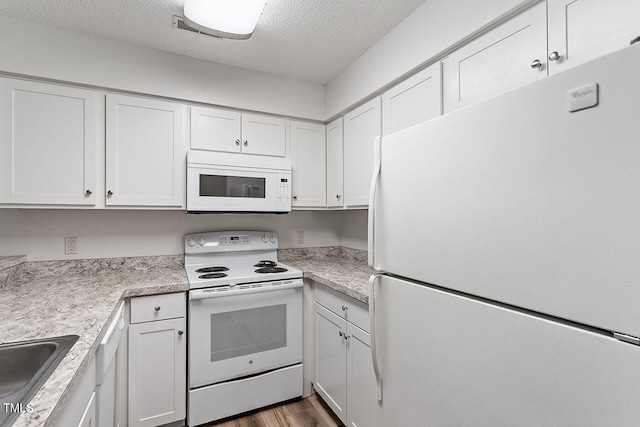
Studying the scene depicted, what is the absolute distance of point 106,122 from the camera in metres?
2.03

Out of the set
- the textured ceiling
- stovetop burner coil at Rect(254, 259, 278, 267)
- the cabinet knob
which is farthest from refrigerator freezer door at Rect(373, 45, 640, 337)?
stovetop burner coil at Rect(254, 259, 278, 267)

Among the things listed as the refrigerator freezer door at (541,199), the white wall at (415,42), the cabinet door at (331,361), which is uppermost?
the white wall at (415,42)

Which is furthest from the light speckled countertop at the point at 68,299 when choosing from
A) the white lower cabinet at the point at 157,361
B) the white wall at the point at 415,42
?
the white wall at the point at 415,42

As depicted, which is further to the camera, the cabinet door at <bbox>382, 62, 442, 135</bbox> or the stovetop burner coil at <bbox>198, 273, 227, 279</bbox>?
the stovetop burner coil at <bbox>198, 273, 227, 279</bbox>

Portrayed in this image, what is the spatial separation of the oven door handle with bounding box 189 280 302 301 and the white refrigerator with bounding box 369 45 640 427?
1085 millimetres

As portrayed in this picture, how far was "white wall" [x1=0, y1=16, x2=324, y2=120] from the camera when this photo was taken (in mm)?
1854

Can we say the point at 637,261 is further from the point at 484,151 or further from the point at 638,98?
the point at 484,151

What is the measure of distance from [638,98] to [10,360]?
5.83 ft

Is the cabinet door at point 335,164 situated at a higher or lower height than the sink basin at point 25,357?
higher

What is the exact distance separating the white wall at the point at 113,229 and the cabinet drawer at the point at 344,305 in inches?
32.3

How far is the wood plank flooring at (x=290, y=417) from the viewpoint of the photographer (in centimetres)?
200

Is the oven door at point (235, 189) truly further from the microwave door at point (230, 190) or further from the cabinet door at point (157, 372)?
the cabinet door at point (157, 372)

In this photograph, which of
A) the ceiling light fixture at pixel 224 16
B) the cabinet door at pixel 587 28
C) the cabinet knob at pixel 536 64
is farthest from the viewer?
the ceiling light fixture at pixel 224 16

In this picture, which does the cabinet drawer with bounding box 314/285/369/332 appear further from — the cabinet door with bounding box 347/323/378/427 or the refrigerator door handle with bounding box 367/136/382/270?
the refrigerator door handle with bounding box 367/136/382/270
